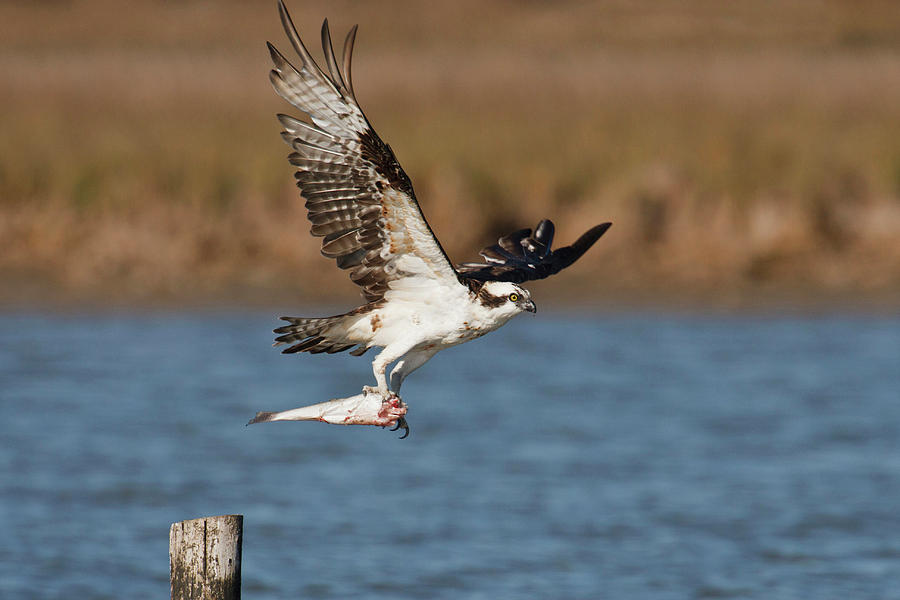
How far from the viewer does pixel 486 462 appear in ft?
44.2

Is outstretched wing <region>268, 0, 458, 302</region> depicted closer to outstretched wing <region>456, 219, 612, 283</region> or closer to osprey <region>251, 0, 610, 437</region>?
osprey <region>251, 0, 610, 437</region>

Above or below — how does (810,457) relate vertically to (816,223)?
below

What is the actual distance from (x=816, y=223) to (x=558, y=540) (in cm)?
722

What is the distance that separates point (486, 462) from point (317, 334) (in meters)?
6.47

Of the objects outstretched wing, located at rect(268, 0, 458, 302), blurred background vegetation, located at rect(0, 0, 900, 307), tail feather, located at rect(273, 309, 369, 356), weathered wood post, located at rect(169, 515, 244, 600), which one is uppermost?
blurred background vegetation, located at rect(0, 0, 900, 307)

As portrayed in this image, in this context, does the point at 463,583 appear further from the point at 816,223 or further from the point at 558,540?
the point at 816,223

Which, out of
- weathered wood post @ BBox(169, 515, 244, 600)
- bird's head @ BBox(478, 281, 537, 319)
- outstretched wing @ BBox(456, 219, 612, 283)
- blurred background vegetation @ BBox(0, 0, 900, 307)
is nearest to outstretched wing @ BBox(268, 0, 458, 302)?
bird's head @ BBox(478, 281, 537, 319)

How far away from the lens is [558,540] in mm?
11383

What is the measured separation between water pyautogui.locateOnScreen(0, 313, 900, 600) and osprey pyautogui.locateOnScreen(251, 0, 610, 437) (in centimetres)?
351

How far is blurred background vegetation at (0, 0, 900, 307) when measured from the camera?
1702 centimetres

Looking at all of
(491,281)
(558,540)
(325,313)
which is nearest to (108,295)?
A: (325,313)

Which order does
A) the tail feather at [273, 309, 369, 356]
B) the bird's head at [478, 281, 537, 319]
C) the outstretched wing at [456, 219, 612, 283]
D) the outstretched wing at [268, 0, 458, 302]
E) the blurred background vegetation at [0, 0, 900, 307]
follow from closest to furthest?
the outstretched wing at [268, 0, 458, 302] → the bird's head at [478, 281, 537, 319] → the tail feather at [273, 309, 369, 356] → the outstretched wing at [456, 219, 612, 283] → the blurred background vegetation at [0, 0, 900, 307]

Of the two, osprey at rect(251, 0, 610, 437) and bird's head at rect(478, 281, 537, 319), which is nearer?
osprey at rect(251, 0, 610, 437)

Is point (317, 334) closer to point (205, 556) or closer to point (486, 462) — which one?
point (205, 556)
